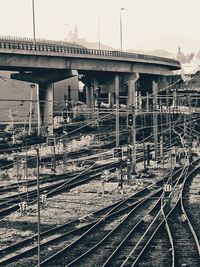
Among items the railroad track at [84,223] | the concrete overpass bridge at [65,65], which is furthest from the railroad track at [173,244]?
the concrete overpass bridge at [65,65]

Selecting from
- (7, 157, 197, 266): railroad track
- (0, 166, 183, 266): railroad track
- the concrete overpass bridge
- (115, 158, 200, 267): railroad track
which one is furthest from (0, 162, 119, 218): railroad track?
the concrete overpass bridge

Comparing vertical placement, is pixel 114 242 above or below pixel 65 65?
below

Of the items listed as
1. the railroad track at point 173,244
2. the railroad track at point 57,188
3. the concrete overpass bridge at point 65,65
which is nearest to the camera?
the railroad track at point 173,244

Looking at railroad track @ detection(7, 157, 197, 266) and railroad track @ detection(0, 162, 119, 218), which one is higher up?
railroad track @ detection(0, 162, 119, 218)

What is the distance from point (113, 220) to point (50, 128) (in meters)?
27.9

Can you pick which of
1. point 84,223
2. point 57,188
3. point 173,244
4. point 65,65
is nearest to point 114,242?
point 173,244

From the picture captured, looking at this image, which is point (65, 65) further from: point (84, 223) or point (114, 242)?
point (114, 242)

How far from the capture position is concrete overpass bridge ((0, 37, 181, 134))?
40438 millimetres

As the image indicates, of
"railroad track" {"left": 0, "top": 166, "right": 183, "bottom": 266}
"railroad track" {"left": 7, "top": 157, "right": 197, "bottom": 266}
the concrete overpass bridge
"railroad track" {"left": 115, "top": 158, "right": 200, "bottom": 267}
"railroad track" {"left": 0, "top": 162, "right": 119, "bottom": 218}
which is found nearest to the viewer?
"railroad track" {"left": 115, "top": 158, "right": 200, "bottom": 267}

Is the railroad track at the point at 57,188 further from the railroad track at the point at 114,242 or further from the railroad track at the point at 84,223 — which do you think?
the railroad track at the point at 114,242

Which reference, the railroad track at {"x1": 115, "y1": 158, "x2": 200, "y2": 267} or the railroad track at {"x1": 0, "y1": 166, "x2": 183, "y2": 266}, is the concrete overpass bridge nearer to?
the railroad track at {"x1": 0, "y1": 166, "x2": 183, "y2": 266}

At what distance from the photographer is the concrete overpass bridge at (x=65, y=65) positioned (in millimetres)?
40438

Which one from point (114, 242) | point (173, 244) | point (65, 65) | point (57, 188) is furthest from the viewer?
point (65, 65)

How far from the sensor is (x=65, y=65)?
45.8m
